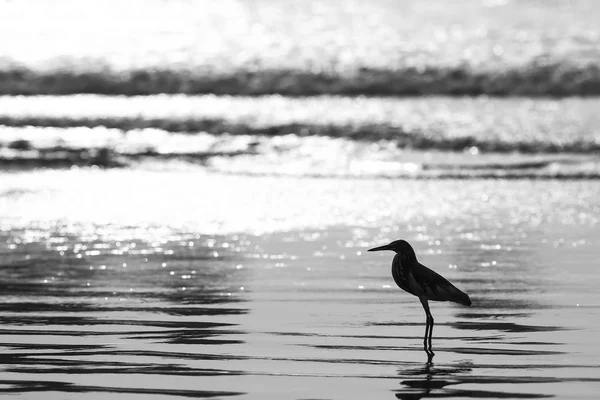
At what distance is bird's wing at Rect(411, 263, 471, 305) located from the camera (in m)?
5.96

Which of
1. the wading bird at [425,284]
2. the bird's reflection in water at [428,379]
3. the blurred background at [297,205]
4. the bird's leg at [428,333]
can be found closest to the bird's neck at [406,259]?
the wading bird at [425,284]

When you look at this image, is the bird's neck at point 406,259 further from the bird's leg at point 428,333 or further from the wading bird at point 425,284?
the bird's leg at point 428,333

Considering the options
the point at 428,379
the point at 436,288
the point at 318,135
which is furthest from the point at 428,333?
the point at 318,135

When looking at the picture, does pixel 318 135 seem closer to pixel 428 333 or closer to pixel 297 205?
pixel 297 205

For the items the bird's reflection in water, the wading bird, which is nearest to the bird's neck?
the wading bird

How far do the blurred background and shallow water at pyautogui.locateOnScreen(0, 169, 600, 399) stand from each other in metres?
0.03

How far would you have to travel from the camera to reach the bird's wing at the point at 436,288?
596 cm

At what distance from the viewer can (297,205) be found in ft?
39.7

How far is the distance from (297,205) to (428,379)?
7.01 m

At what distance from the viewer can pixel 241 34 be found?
30750 millimetres

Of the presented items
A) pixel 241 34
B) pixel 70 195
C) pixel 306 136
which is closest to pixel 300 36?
pixel 241 34

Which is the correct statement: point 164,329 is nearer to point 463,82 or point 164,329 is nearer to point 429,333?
point 429,333

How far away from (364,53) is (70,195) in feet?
48.7

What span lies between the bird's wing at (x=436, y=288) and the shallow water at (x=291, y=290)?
0.81 feet
